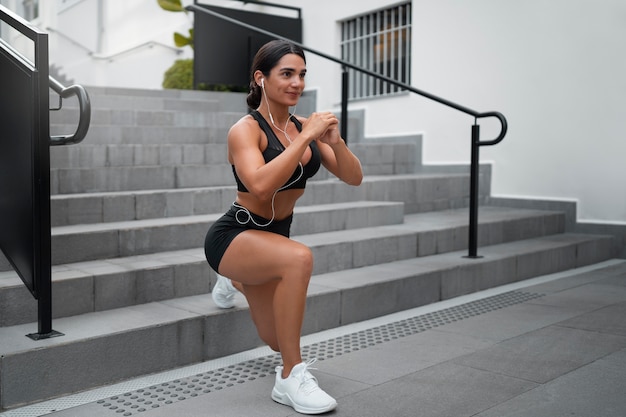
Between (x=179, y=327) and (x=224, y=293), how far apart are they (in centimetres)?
28

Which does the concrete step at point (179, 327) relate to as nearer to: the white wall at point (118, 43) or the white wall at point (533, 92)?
the white wall at point (533, 92)

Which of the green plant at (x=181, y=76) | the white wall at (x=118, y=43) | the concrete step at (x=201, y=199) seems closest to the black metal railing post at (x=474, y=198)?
the concrete step at (x=201, y=199)

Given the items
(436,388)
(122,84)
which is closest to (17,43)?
(122,84)

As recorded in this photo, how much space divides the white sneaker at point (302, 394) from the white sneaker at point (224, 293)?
0.72m

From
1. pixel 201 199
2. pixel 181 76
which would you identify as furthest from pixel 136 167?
pixel 181 76

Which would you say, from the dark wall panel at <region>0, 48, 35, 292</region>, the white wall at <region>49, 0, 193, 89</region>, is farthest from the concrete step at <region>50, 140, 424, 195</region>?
the white wall at <region>49, 0, 193, 89</region>

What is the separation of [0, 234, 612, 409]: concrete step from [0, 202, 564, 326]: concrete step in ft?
0.27

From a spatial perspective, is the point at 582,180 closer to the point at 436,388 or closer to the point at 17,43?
the point at 436,388

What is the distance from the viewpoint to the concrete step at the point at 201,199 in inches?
172

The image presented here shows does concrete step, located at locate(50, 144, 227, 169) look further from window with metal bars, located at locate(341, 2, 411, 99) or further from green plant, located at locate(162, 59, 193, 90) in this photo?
green plant, located at locate(162, 59, 193, 90)

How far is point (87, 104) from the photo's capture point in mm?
3164

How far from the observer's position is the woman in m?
2.67

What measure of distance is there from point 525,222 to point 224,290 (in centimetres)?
373

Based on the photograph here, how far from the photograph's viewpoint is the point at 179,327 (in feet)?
10.8
